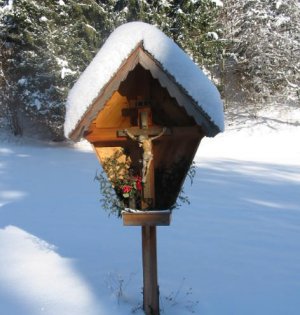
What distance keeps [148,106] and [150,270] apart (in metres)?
1.61

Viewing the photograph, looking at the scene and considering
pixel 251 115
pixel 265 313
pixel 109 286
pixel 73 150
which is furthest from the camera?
pixel 251 115

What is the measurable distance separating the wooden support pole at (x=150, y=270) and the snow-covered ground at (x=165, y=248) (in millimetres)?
257

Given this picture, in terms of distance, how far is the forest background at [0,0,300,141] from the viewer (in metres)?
15.6

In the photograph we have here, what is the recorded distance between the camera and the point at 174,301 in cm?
447

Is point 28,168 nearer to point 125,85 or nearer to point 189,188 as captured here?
point 189,188

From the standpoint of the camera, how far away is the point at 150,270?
155 inches

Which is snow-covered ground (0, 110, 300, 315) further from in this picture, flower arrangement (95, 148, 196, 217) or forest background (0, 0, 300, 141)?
forest background (0, 0, 300, 141)

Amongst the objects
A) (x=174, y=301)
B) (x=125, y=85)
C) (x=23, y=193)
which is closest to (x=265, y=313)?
(x=174, y=301)

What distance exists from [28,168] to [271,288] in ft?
31.4

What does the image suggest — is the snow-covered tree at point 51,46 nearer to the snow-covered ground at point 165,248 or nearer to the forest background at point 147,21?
the forest background at point 147,21

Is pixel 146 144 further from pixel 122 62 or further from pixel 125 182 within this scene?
pixel 122 62

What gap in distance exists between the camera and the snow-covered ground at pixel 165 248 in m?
4.46

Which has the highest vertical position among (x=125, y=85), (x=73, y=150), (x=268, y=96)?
(x=125, y=85)

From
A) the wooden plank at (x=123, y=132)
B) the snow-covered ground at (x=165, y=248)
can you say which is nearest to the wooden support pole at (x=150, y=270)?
the snow-covered ground at (x=165, y=248)
